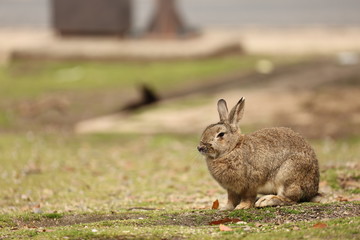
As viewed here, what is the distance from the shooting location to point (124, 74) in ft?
82.0

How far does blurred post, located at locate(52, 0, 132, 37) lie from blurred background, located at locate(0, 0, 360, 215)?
0.04 meters

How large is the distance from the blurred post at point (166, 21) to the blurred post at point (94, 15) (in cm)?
105

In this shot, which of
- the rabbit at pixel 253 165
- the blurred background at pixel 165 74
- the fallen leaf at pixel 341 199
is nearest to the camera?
the rabbit at pixel 253 165

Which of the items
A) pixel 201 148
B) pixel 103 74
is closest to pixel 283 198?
pixel 201 148

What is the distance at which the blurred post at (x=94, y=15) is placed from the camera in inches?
1105

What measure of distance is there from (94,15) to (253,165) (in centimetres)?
2083

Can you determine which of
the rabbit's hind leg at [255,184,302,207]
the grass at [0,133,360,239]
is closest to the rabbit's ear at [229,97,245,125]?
the grass at [0,133,360,239]

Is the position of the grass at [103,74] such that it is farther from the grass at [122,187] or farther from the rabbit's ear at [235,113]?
the rabbit's ear at [235,113]

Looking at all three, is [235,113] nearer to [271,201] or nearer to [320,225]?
[271,201]

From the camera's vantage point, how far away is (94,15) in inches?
1108

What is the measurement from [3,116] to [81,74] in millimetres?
5705

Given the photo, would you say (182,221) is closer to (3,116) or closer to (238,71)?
(3,116)

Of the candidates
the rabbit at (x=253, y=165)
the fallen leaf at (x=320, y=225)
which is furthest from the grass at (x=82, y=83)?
the fallen leaf at (x=320, y=225)

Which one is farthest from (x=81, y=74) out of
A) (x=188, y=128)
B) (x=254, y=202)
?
(x=254, y=202)
